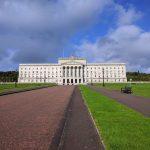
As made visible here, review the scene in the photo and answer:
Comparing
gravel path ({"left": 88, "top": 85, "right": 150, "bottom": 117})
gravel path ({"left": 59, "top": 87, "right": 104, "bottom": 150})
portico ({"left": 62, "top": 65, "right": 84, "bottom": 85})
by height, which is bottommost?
gravel path ({"left": 59, "top": 87, "right": 104, "bottom": 150})

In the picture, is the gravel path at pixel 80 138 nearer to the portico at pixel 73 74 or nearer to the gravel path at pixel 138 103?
the gravel path at pixel 138 103

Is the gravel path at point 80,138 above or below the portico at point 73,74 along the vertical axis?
below

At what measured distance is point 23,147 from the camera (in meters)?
7.61

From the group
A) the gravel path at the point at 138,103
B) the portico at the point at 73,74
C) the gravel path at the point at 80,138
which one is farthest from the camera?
the portico at the point at 73,74

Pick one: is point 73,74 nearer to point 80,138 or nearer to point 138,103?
point 138,103

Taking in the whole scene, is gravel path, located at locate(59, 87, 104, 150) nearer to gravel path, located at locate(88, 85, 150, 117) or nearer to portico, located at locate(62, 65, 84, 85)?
gravel path, located at locate(88, 85, 150, 117)

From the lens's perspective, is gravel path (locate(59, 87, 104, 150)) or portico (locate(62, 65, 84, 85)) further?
portico (locate(62, 65, 84, 85))

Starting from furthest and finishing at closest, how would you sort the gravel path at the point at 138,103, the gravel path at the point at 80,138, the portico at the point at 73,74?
1. the portico at the point at 73,74
2. the gravel path at the point at 138,103
3. the gravel path at the point at 80,138

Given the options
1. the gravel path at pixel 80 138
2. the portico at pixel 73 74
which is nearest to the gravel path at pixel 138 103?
the gravel path at pixel 80 138

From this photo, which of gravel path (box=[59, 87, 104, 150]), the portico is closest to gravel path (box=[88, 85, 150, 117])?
gravel path (box=[59, 87, 104, 150])

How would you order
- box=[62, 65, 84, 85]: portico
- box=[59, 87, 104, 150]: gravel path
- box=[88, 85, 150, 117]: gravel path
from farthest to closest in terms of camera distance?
box=[62, 65, 84, 85]: portico
box=[88, 85, 150, 117]: gravel path
box=[59, 87, 104, 150]: gravel path

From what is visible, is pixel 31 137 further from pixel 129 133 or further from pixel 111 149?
pixel 129 133

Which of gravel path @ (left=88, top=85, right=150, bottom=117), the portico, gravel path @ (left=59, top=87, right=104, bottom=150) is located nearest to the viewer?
gravel path @ (left=59, top=87, right=104, bottom=150)

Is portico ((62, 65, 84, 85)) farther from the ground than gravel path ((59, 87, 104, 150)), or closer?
farther from the ground
